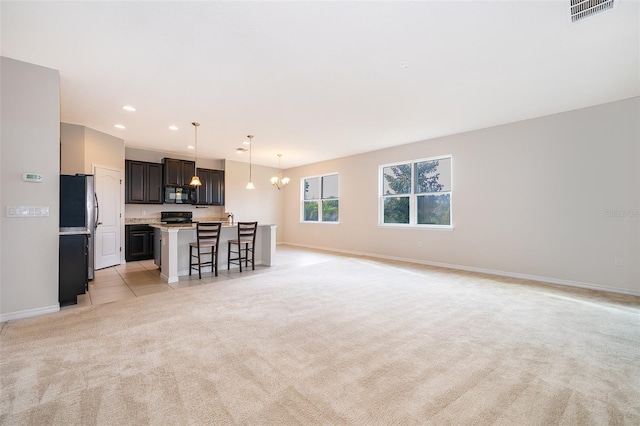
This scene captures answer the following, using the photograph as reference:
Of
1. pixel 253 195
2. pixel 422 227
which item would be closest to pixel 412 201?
pixel 422 227

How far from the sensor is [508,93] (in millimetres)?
3904

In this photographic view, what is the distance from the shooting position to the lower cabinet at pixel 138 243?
6.54m

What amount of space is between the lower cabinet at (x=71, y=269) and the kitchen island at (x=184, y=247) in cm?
125

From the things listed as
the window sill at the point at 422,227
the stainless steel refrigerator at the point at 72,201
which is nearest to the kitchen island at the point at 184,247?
the stainless steel refrigerator at the point at 72,201

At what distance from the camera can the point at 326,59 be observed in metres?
3.04

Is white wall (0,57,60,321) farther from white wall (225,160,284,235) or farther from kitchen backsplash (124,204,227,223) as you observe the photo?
white wall (225,160,284,235)

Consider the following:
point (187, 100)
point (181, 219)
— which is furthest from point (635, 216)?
point (181, 219)

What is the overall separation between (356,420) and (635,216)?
514cm

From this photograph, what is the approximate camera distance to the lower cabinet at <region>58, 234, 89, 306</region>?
3414 millimetres

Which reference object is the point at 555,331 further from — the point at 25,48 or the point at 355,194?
the point at 25,48

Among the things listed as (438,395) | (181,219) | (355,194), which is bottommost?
(438,395)

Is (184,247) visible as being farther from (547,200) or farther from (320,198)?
(547,200)

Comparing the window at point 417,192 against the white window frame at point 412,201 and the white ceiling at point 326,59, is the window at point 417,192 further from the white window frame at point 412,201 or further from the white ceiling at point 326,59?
the white ceiling at point 326,59

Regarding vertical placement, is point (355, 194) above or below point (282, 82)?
below
